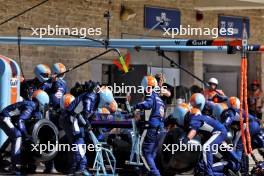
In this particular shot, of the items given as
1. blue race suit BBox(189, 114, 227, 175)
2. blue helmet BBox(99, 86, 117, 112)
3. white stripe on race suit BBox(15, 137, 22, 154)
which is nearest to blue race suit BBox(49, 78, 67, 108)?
white stripe on race suit BBox(15, 137, 22, 154)

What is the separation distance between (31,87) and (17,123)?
1.44m

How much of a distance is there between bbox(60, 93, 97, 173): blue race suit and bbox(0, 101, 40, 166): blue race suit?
2.06 ft

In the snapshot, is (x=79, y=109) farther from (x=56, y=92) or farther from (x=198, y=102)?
(x=198, y=102)

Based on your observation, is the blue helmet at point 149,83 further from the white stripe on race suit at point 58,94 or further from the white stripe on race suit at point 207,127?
the white stripe on race suit at point 58,94

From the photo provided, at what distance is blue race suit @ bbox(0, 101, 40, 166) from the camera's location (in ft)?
44.3

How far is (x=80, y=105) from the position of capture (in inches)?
519

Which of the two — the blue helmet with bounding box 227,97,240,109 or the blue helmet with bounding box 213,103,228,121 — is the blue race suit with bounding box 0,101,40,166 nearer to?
the blue helmet with bounding box 213,103,228,121

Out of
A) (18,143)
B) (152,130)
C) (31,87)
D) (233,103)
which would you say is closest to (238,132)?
(233,103)

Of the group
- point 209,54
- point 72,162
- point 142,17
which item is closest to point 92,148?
point 72,162

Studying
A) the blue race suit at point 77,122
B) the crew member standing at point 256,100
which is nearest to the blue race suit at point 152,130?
the blue race suit at point 77,122

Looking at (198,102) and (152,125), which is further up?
(198,102)

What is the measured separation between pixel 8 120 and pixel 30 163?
3.00 ft

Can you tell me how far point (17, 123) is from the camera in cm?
1364

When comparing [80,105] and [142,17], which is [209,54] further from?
[80,105]
